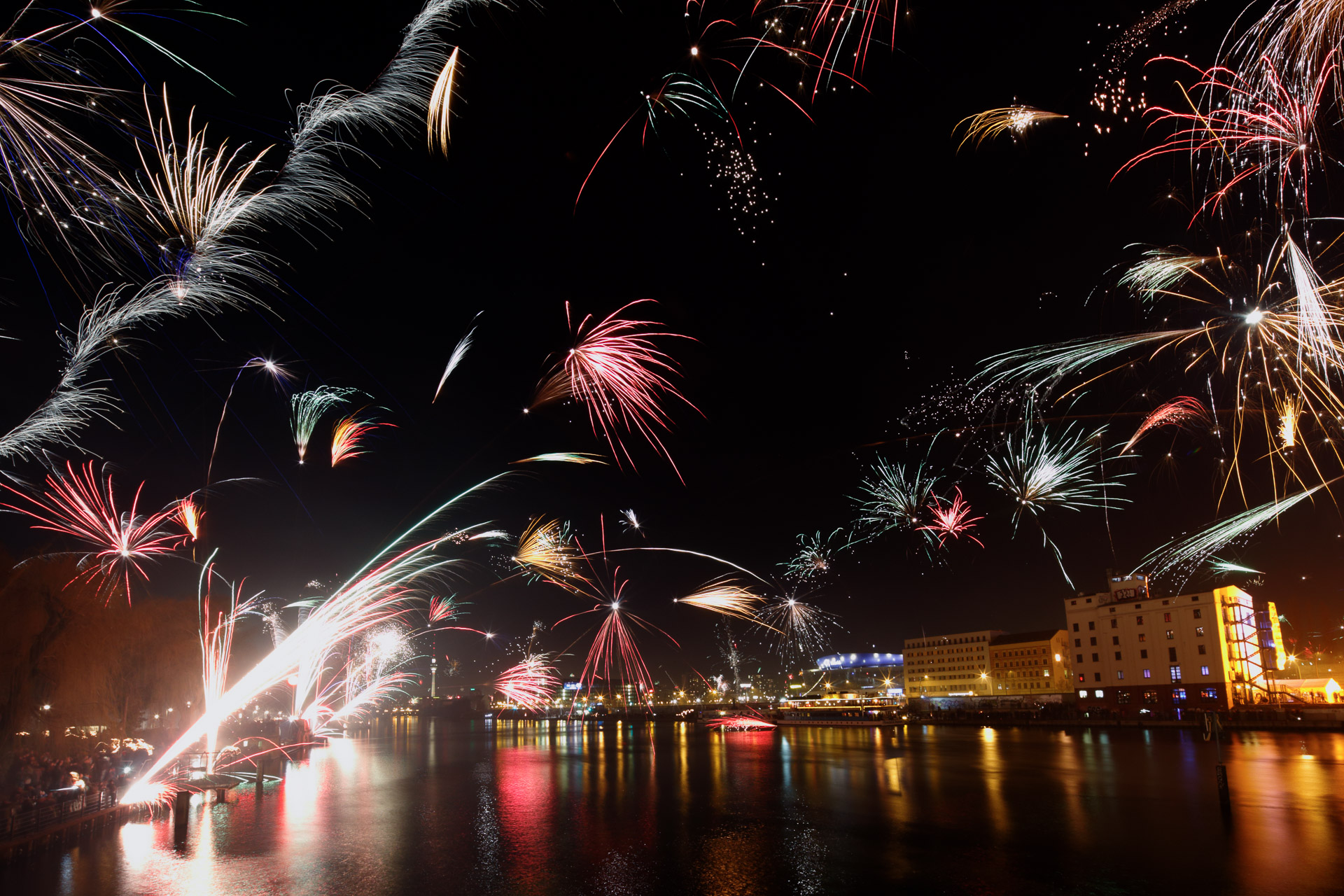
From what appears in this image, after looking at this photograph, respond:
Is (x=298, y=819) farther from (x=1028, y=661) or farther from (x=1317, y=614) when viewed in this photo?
(x=1028, y=661)

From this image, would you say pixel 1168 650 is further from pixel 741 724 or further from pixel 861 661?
pixel 861 661

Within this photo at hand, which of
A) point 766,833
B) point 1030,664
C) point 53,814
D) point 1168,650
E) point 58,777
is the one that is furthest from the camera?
point 1030,664

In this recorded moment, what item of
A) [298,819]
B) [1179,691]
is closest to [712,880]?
[298,819]

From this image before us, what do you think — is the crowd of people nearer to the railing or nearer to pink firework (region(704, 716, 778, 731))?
the railing

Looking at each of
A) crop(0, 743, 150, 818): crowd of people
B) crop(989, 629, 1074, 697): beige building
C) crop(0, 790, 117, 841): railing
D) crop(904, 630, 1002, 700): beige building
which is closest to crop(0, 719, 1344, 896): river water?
crop(0, 790, 117, 841): railing

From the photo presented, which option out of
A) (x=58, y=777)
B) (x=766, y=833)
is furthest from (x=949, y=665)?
(x=58, y=777)
